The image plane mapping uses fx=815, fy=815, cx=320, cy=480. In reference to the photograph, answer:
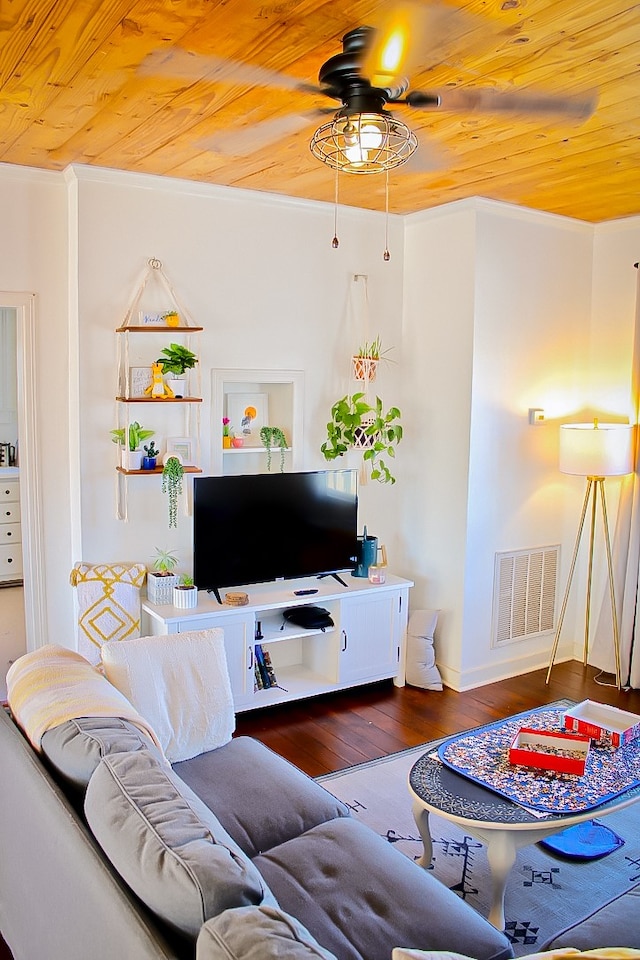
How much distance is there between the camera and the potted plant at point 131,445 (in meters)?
3.91

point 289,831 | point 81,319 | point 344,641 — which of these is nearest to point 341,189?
point 81,319

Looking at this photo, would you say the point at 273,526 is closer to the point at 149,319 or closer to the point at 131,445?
the point at 131,445

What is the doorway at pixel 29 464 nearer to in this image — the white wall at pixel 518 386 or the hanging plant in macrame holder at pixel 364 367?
the hanging plant in macrame holder at pixel 364 367

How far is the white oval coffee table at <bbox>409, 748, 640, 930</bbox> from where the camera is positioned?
2.46 m

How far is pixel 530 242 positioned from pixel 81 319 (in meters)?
2.49

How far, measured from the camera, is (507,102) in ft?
7.09

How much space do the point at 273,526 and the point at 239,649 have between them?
0.65 m

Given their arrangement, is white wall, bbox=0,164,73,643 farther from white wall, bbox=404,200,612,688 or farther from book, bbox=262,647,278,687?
white wall, bbox=404,200,612,688

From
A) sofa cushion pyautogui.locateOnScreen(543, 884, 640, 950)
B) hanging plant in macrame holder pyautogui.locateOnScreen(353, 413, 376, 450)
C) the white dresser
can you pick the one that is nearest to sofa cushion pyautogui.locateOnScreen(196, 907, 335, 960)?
sofa cushion pyautogui.locateOnScreen(543, 884, 640, 950)

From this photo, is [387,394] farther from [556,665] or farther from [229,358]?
[556,665]

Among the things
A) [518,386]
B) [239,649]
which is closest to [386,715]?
[239,649]

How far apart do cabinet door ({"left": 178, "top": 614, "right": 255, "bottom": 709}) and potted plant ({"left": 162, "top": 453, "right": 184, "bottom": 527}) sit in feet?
1.88

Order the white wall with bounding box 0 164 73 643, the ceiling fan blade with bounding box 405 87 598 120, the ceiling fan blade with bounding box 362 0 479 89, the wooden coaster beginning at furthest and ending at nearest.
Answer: the wooden coaster, the white wall with bounding box 0 164 73 643, the ceiling fan blade with bounding box 405 87 598 120, the ceiling fan blade with bounding box 362 0 479 89

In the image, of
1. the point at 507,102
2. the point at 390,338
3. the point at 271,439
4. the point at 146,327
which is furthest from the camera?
the point at 390,338
